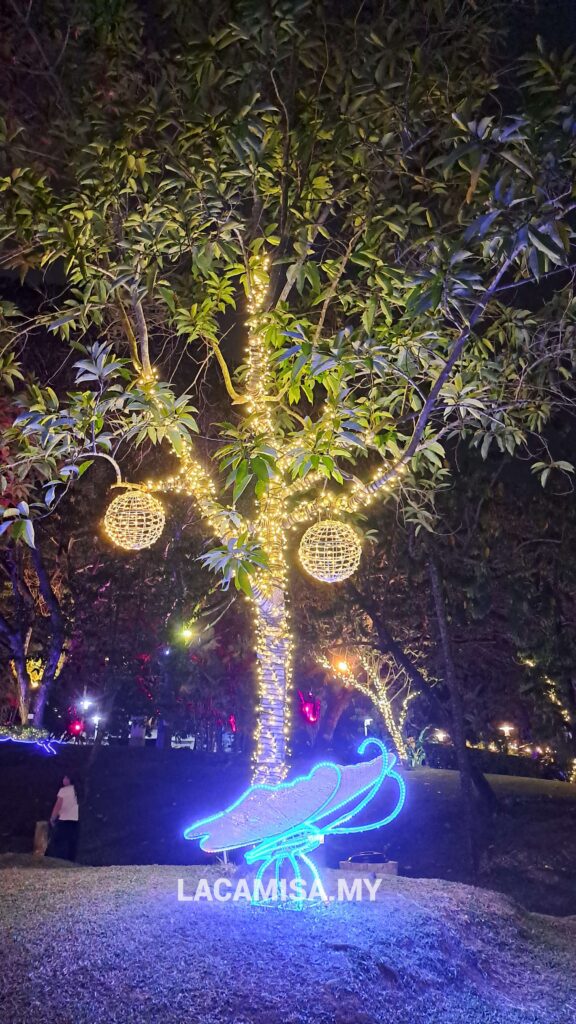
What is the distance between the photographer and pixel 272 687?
6.82 m

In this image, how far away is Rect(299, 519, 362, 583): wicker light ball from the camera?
6.31 m

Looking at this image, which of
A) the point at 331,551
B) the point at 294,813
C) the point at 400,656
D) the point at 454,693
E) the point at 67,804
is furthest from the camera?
the point at 400,656

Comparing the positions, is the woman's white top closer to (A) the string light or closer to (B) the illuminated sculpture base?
(B) the illuminated sculpture base

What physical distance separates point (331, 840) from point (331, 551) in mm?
10965

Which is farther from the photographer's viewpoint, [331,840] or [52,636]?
[331,840]

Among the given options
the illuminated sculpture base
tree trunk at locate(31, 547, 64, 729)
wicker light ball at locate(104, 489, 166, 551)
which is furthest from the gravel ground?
tree trunk at locate(31, 547, 64, 729)

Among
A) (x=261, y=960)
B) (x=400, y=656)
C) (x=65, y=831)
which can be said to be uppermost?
(x=400, y=656)

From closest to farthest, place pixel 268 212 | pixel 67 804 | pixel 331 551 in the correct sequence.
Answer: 1. pixel 331 551
2. pixel 268 212
3. pixel 67 804

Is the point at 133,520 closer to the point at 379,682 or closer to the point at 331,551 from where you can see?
the point at 331,551

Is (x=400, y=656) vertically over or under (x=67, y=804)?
over

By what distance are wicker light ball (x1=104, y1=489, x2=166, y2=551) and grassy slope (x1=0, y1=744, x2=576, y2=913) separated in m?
8.72

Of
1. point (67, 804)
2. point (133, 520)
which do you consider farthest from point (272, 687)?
point (67, 804)

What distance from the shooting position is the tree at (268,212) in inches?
228

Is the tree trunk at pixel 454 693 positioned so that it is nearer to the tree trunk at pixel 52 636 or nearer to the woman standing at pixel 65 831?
the woman standing at pixel 65 831
